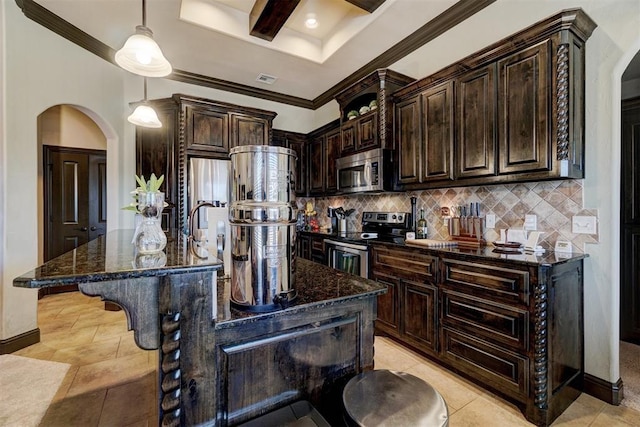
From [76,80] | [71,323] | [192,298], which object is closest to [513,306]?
[192,298]

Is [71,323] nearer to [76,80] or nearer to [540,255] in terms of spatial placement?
[76,80]

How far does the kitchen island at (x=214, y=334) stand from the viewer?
91 cm

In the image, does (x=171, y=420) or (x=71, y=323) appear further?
(x=71, y=323)

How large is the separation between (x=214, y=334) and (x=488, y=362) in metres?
1.95

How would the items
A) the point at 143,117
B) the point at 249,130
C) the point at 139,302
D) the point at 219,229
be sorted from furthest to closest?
the point at 249,130
the point at 143,117
the point at 219,229
the point at 139,302

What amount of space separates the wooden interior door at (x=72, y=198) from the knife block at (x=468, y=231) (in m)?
5.25

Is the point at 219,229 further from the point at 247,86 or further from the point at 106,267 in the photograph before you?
the point at 247,86

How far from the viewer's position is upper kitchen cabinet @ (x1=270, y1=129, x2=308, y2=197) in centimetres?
492

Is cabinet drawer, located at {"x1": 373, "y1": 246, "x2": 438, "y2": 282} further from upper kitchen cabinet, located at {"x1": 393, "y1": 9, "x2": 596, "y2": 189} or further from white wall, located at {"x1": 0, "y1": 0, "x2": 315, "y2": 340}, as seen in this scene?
white wall, located at {"x1": 0, "y1": 0, "x2": 315, "y2": 340}

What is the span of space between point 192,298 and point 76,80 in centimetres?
378

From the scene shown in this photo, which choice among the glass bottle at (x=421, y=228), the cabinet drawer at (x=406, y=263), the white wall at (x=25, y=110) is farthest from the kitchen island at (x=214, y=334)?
the white wall at (x=25, y=110)

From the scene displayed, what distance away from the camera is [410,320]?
2633 mm

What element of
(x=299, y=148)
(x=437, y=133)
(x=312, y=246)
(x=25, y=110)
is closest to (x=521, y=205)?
(x=437, y=133)

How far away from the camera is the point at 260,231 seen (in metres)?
1.05
